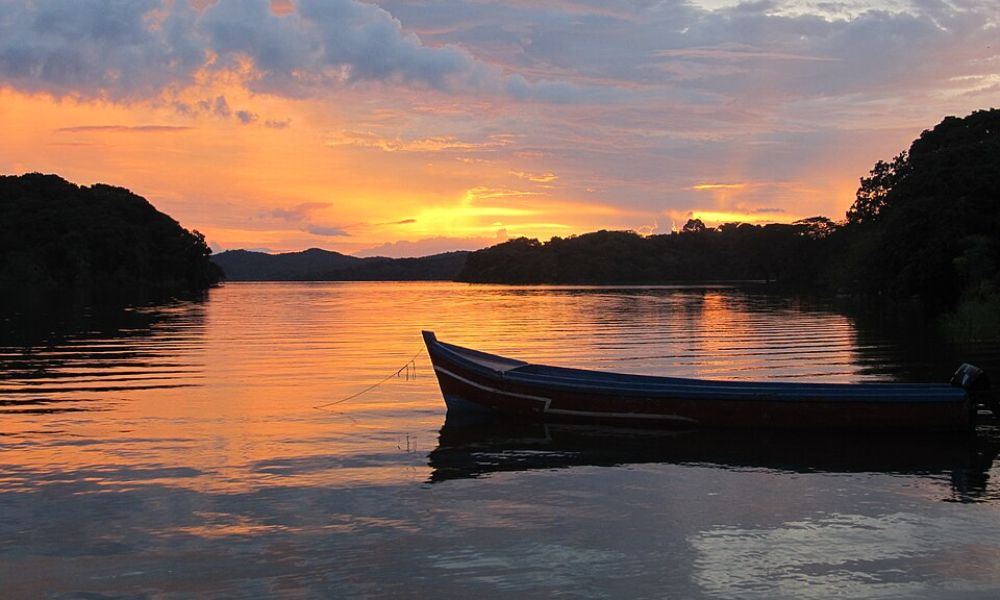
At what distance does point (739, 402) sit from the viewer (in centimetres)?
1830

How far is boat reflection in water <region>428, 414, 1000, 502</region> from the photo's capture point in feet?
51.0

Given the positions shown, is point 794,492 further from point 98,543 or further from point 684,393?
point 98,543

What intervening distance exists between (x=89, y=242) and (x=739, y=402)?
147284mm

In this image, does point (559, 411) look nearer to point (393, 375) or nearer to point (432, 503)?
point (432, 503)

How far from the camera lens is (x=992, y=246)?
2018 inches

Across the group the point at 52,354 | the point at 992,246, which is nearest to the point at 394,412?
the point at 52,354

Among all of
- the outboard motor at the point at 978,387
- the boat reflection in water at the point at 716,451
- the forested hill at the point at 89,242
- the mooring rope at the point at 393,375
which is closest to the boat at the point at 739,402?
the outboard motor at the point at 978,387

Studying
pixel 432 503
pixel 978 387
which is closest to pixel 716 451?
pixel 978 387

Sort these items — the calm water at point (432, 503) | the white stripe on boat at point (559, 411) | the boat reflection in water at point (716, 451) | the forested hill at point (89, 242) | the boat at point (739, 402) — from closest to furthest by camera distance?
the calm water at point (432, 503), the boat reflection in water at point (716, 451), the boat at point (739, 402), the white stripe on boat at point (559, 411), the forested hill at point (89, 242)

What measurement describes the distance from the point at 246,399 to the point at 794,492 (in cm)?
1533

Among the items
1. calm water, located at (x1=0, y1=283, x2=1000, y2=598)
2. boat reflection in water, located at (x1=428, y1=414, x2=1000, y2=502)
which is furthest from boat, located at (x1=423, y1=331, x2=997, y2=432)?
calm water, located at (x1=0, y1=283, x2=1000, y2=598)

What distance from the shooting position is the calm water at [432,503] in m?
9.94

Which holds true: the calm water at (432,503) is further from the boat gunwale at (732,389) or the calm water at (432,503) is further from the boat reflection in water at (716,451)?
the boat gunwale at (732,389)

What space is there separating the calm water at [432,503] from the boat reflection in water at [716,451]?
8cm
